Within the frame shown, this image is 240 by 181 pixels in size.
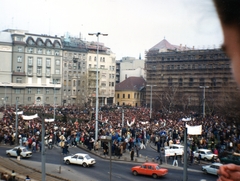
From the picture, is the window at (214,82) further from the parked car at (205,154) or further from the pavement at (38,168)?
the pavement at (38,168)

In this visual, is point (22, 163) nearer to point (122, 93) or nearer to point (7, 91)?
point (7, 91)

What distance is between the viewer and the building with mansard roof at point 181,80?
1123 cm

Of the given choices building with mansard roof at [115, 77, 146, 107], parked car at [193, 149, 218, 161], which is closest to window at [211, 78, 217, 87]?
parked car at [193, 149, 218, 161]

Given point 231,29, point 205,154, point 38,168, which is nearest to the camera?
point 231,29

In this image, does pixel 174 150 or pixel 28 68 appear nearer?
pixel 174 150

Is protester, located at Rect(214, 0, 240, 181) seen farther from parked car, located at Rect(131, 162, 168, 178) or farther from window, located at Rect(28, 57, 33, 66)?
window, located at Rect(28, 57, 33, 66)

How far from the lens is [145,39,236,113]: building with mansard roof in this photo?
36.8 ft

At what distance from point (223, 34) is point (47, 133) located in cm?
748

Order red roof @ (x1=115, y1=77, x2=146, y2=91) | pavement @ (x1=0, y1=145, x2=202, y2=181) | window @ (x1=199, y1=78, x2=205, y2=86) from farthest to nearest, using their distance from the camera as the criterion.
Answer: red roof @ (x1=115, y1=77, x2=146, y2=91), window @ (x1=199, y1=78, x2=205, y2=86), pavement @ (x1=0, y1=145, x2=202, y2=181)

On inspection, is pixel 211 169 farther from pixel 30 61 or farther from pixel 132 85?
pixel 132 85

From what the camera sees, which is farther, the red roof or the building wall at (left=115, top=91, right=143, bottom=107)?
the red roof

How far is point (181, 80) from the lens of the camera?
12.6 meters

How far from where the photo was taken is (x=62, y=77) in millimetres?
16516

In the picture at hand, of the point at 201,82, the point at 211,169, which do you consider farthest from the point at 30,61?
the point at 211,169
